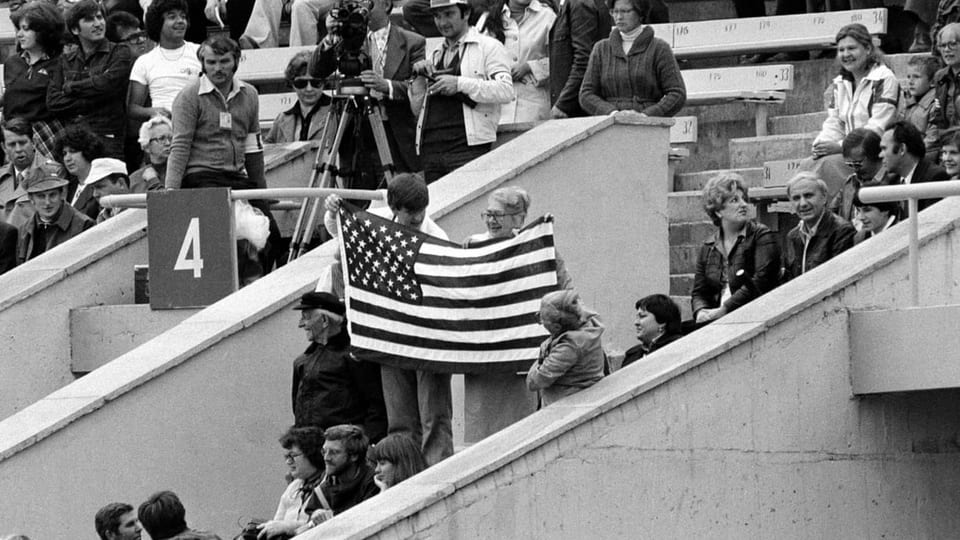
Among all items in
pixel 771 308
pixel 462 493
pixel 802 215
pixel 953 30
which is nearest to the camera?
pixel 462 493

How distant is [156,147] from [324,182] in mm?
1084

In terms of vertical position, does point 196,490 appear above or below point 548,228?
below

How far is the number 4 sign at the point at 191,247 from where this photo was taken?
44.1ft

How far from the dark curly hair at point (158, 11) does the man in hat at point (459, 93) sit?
2357 mm

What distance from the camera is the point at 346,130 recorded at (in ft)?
47.9

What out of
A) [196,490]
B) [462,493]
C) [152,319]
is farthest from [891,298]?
[152,319]

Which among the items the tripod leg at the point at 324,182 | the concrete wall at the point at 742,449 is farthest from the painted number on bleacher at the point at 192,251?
the concrete wall at the point at 742,449

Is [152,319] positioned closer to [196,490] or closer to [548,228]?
[196,490]

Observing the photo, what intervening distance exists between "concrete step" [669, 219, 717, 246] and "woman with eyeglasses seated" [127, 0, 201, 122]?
343 centimetres

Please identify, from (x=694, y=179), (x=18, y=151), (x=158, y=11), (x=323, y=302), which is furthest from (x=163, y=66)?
(x=323, y=302)

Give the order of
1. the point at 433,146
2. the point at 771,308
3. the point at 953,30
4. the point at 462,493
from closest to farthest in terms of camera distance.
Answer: the point at 462,493 < the point at 771,308 < the point at 953,30 < the point at 433,146

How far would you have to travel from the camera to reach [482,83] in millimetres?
14188

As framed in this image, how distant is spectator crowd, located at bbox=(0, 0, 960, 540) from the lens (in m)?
11.3

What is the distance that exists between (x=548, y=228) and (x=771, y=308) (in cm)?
106
